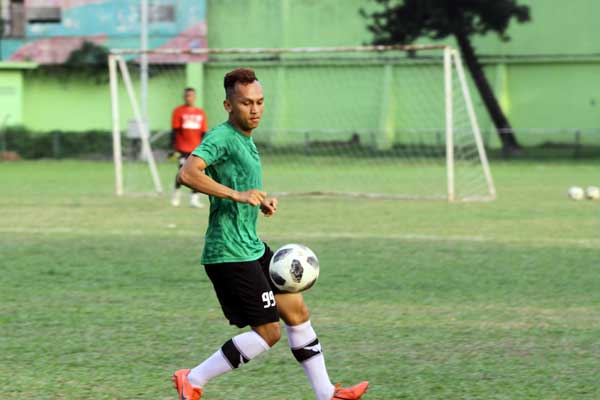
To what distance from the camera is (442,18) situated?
125ft

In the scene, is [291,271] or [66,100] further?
[66,100]

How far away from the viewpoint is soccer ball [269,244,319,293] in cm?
589

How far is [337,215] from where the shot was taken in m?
17.5

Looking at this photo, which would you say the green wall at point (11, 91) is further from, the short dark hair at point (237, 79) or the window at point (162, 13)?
the short dark hair at point (237, 79)

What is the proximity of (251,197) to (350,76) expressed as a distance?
3896 centimetres

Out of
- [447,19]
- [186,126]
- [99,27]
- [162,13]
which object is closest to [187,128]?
[186,126]

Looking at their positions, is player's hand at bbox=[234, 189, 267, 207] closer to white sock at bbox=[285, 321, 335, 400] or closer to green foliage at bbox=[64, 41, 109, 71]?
white sock at bbox=[285, 321, 335, 400]

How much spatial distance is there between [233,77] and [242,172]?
47 cm

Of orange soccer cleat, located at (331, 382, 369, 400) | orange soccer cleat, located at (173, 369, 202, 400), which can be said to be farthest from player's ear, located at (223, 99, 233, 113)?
orange soccer cleat, located at (331, 382, 369, 400)

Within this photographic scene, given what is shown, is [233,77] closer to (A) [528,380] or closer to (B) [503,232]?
(A) [528,380]

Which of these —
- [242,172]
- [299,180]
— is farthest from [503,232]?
[299,180]

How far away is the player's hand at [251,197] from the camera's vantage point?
542cm

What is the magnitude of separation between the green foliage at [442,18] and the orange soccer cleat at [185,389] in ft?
A: 109

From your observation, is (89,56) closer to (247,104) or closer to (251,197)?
(247,104)
